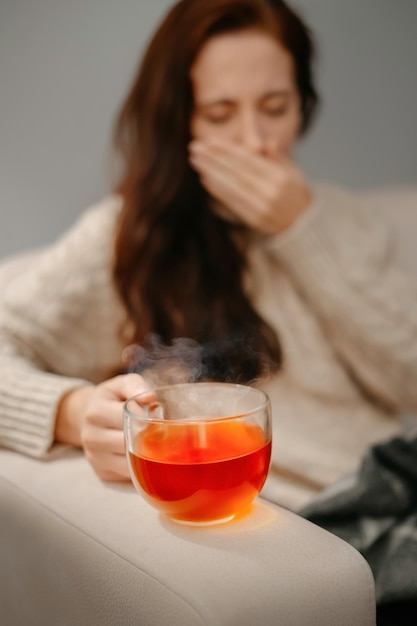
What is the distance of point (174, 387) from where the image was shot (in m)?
0.64

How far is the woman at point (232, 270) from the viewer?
3.57 feet

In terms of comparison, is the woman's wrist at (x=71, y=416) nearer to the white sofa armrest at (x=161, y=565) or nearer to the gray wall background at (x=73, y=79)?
the white sofa armrest at (x=161, y=565)

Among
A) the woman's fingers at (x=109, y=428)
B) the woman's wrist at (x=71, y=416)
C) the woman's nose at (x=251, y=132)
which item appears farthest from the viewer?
the woman's nose at (x=251, y=132)

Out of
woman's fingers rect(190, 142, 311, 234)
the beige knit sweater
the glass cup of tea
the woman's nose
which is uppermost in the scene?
the woman's nose

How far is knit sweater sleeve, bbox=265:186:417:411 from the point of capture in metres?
1.13

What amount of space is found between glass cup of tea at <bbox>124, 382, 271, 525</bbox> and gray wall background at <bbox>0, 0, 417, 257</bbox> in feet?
2.46

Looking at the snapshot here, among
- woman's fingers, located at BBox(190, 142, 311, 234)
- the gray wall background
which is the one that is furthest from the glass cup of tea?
the gray wall background

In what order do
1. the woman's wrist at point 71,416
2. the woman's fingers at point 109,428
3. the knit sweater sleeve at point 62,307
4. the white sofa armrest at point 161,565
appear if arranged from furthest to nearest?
the knit sweater sleeve at point 62,307, the woman's wrist at point 71,416, the woman's fingers at point 109,428, the white sofa armrest at point 161,565

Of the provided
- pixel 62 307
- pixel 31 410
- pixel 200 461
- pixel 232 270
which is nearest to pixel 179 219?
pixel 232 270

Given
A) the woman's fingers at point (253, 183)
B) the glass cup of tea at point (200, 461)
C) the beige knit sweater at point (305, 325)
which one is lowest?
the beige knit sweater at point (305, 325)

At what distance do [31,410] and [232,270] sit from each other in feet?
1.66

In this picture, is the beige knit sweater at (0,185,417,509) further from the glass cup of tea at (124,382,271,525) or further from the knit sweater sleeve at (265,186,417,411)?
the glass cup of tea at (124,382,271,525)

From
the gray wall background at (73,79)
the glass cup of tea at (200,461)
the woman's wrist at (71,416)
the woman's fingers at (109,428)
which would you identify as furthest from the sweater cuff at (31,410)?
the gray wall background at (73,79)

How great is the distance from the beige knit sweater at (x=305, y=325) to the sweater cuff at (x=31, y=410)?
12 cm
